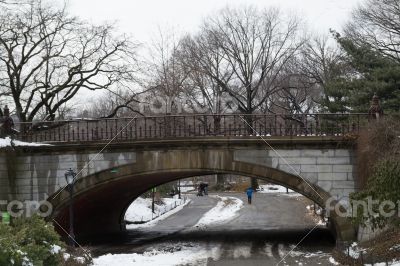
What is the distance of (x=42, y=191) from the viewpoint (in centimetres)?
1923

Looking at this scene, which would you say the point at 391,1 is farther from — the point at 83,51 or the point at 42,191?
the point at 42,191

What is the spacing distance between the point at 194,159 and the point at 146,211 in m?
16.4

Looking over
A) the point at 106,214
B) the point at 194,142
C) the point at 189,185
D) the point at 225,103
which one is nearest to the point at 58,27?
the point at 106,214

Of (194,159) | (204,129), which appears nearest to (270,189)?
(204,129)

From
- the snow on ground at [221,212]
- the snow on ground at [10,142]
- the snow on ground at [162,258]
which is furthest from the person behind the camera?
the snow on ground at [221,212]

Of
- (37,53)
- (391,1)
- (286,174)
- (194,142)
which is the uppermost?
(391,1)

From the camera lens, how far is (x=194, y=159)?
18.3m

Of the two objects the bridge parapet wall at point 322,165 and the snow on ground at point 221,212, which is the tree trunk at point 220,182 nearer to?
the snow on ground at point 221,212

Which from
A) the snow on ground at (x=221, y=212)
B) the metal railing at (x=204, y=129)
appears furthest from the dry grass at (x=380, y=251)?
the snow on ground at (x=221, y=212)

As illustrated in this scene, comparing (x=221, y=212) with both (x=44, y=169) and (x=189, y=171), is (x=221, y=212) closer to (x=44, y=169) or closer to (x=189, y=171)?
(x=189, y=171)

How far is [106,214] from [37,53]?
856 centimetres

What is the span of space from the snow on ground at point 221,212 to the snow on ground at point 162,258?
1097 cm

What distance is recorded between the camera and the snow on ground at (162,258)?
15859 mm

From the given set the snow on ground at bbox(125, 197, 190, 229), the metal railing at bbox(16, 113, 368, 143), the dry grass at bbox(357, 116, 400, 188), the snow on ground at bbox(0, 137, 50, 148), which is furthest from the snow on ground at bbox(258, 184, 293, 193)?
the dry grass at bbox(357, 116, 400, 188)
